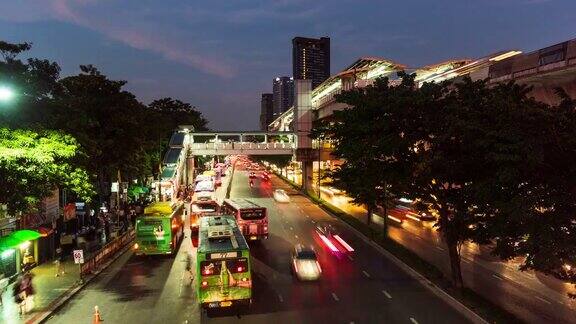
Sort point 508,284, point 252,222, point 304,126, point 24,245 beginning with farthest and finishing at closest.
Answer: point 304,126 < point 252,222 < point 24,245 < point 508,284

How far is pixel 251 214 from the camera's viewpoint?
127 ft

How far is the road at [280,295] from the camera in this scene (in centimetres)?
2153

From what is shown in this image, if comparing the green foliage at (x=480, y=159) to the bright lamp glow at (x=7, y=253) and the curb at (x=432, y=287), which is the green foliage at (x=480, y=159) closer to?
the curb at (x=432, y=287)

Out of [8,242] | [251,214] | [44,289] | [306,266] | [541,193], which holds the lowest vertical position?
[44,289]

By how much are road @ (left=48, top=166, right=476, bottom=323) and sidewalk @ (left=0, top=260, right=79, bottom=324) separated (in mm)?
900

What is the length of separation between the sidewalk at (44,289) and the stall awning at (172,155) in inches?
1851

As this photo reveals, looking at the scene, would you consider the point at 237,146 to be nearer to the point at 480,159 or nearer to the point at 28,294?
the point at 28,294

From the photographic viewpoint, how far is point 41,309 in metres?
22.6

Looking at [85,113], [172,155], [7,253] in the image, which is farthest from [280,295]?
[172,155]

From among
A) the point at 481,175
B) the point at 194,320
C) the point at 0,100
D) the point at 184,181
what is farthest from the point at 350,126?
the point at 184,181

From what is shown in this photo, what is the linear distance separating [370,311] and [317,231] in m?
23.6

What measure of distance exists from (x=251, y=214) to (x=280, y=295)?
1438 cm

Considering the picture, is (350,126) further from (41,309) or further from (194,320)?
(41,309)

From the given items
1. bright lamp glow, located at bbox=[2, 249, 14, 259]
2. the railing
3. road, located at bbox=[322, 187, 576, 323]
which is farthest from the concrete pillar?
bright lamp glow, located at bbox=[2, 249, 14, 259]
